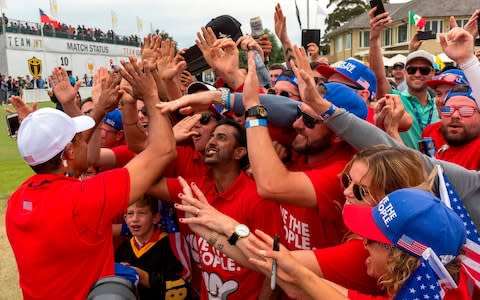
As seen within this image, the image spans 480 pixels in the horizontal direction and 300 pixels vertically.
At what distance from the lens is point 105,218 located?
2266 mm

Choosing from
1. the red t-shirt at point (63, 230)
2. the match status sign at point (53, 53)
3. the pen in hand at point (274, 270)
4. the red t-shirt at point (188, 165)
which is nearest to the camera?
the pen in hand at point (274, 270)

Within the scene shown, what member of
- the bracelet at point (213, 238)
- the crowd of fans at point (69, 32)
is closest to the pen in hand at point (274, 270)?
the bracelet at point (213, 238)

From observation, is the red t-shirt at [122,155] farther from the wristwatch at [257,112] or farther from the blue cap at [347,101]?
the blue cap at [347,101]

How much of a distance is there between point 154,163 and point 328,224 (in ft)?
3.37

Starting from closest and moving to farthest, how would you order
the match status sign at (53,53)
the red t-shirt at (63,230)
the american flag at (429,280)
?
the american flag at (429,280)
the red t-shirt at (63,230)
the match status sign at (53,53)

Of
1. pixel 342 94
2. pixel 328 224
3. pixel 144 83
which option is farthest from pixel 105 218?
pixel 342 94

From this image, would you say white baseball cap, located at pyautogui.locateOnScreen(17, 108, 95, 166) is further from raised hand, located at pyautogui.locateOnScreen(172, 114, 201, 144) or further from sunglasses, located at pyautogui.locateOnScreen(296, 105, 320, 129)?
sunglasses, located at pyautogui.locateOnScreen(296, 105, 320, 129)

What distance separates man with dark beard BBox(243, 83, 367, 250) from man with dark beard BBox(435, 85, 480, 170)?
1003mm

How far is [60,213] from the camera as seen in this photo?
7.06ft

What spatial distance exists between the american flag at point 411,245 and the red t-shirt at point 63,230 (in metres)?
1.38

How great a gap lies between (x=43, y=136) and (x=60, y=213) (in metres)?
0.42

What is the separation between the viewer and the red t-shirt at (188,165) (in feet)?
11.5

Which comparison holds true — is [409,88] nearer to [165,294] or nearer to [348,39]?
[165,294]

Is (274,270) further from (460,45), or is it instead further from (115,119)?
(115,119)
